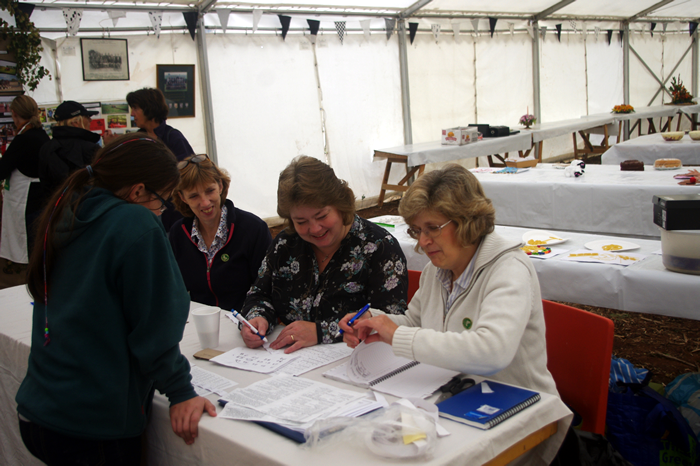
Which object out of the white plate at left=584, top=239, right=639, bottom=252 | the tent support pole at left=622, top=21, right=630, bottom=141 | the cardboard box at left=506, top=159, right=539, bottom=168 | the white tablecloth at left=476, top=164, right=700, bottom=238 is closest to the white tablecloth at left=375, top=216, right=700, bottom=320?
the white plate at left=584, top=239, right=639, bottom=252

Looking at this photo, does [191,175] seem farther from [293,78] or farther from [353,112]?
[353,112]

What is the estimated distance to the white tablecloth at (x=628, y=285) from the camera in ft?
7.18

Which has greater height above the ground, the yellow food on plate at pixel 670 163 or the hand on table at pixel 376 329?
the yellow food on plate at pixel 670 163

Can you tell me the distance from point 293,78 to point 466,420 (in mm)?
5811

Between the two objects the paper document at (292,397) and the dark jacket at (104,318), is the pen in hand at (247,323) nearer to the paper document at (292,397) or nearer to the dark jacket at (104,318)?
the paper document at (292,397)

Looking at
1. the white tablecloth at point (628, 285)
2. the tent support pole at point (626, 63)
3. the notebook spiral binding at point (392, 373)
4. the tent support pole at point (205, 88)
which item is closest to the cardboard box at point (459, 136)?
the tent support pole at point (205, 88)

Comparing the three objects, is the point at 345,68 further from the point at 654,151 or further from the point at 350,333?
the point at 350,333

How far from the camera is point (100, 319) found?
1201 millimetres

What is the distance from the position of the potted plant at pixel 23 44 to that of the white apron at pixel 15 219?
948 millimetres

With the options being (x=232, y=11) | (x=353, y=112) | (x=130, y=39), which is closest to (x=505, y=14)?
(x=353, y=112)

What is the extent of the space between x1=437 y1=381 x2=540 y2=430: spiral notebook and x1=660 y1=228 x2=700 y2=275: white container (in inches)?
53.3

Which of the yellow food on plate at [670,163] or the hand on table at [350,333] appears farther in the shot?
the yellow food on plate at [670,163]

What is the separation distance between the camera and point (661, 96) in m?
12.8

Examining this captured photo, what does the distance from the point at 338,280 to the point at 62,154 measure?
2.75 metres
